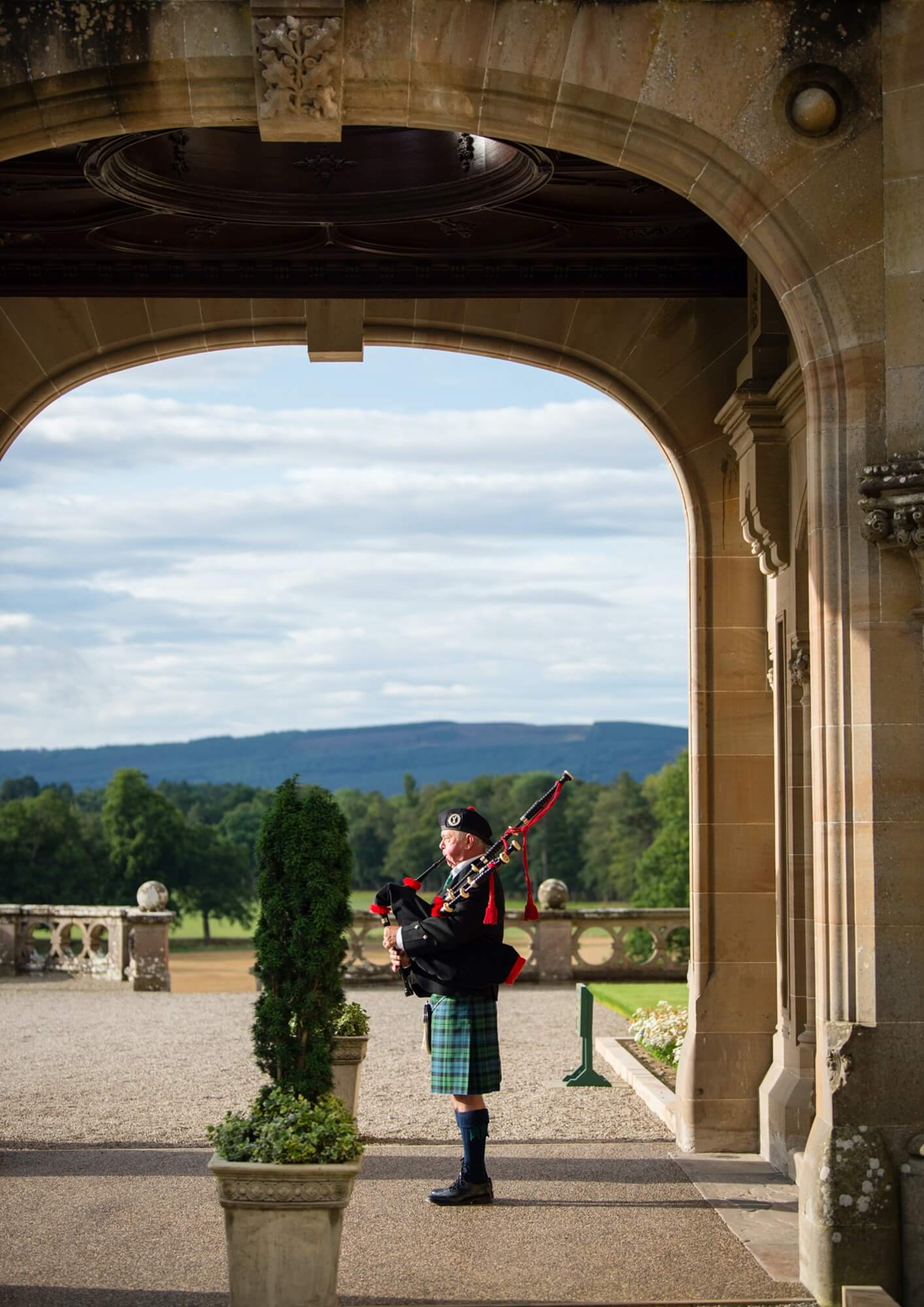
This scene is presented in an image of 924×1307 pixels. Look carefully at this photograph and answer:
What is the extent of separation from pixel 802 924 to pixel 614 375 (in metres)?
3.55

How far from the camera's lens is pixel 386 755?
180250 millimetres

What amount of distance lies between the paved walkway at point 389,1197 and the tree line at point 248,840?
2511cm

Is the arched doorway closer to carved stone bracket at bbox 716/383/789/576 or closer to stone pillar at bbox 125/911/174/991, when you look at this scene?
carved stone bracket at bbox 716/383/789/576

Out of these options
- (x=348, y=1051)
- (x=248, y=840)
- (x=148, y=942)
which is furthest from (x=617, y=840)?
(x=348, y=1051)

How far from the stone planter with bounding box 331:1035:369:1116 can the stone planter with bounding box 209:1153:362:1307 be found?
2965mm

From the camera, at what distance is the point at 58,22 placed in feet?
20.0

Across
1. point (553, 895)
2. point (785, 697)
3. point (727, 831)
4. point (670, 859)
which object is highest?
point (785, 697)

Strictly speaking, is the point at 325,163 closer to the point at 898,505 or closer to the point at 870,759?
the point at 898,505

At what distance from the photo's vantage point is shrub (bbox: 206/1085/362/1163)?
557 cm

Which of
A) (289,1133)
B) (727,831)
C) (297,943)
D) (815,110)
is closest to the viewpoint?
(289,1133)

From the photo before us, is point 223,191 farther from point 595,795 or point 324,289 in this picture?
point 595,795

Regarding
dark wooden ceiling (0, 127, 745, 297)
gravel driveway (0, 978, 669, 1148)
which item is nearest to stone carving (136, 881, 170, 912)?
gravel driveway (0, 978, 669, 1148)

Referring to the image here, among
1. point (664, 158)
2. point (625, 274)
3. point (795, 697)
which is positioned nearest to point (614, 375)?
point (625, 274)

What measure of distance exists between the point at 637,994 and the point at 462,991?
11.5 m
